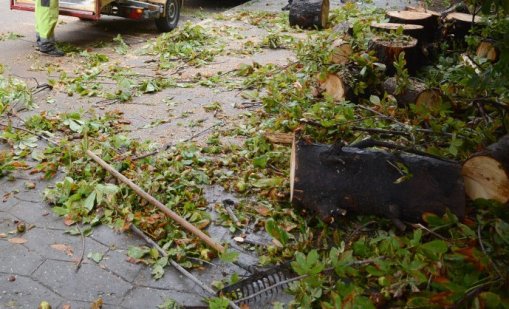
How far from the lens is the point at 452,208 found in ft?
9.46

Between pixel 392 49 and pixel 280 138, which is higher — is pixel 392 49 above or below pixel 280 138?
above

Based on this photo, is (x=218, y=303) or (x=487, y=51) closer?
(x=218, y=303)

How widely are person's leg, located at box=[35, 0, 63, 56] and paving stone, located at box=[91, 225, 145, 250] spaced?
4.78 meters

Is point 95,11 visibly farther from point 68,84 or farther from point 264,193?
point 264,193

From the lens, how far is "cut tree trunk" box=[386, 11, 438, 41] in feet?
18.8

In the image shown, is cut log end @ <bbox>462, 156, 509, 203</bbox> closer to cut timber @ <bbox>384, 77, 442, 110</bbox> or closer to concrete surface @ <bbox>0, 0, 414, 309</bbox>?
cut timber @ <bbox>384, 77, 442, 110</bbox>

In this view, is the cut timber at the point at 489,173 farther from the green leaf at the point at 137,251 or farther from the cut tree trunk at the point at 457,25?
the cut tree trunk at the point at 457,25

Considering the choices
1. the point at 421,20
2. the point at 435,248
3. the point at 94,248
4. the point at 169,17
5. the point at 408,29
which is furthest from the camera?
the point at 169,17

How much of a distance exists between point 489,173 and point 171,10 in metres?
7.11

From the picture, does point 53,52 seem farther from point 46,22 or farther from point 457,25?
point 457,25

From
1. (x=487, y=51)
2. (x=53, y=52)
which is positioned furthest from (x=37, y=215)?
(x=487, y=51)

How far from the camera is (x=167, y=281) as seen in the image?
2.70 m

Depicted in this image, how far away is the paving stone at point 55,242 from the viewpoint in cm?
290

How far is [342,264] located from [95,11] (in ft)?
19.7
